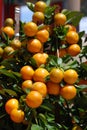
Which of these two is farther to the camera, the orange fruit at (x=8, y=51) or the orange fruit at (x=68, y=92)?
the orange fruit at (x=8, y=51)

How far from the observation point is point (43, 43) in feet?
2.76

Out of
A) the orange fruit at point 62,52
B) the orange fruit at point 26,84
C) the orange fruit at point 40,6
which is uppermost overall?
the orange fruit at point 40,6

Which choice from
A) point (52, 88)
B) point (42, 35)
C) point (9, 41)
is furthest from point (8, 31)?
A: point (52, 88)

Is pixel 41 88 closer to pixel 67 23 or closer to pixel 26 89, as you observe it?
pixel 26 89

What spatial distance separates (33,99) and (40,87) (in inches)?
1.3

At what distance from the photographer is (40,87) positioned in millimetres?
724

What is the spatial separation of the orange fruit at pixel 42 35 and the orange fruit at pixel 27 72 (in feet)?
0.24

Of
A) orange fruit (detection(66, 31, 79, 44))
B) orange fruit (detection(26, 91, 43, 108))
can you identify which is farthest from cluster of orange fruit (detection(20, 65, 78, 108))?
orange fruit (detection(66, 31, 79, 44))

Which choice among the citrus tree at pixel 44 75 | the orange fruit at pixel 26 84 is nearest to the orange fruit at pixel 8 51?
the citrus tree at pixel 44 75

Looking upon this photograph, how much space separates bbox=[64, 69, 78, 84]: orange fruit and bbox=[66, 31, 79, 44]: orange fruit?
10 centimetres

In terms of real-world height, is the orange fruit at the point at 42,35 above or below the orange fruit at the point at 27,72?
above

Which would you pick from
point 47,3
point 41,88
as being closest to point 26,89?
point 41,88

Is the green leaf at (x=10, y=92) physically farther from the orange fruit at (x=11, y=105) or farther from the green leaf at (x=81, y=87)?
the green leaf at (x=81, y=87)

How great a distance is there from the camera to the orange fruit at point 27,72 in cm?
77
